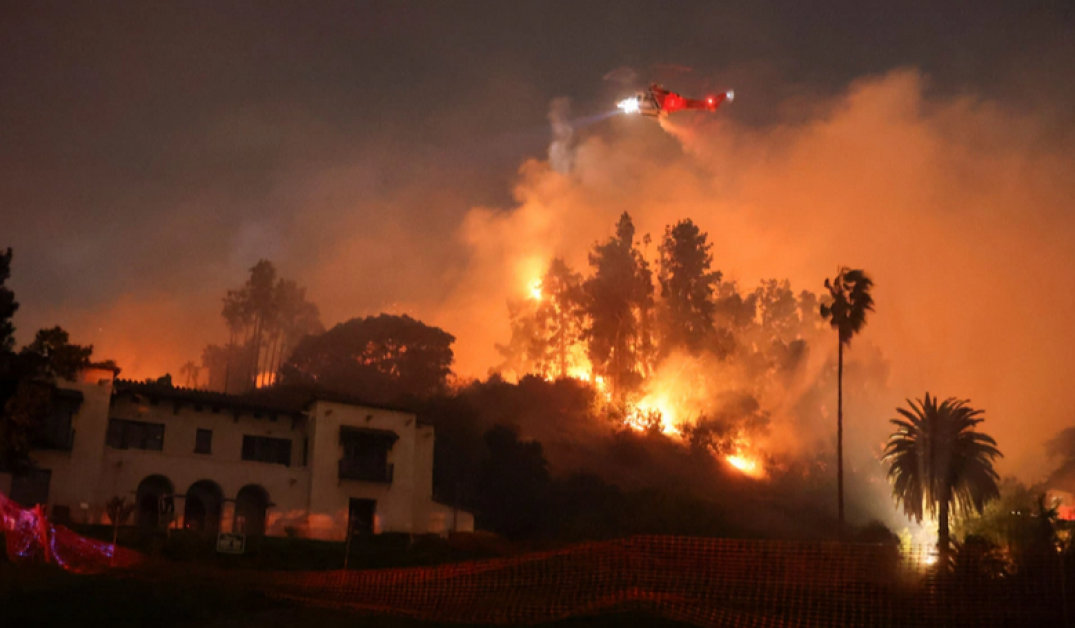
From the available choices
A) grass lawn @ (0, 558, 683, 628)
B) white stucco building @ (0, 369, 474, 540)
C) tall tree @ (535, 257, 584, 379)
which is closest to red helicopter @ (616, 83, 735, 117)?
white stucco building @ (0, 369, 474, 540)

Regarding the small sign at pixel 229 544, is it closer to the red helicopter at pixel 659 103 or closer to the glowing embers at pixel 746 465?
the red helicopter at pixel 659 103

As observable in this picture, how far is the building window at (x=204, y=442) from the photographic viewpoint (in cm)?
4284

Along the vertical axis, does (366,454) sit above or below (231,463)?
above

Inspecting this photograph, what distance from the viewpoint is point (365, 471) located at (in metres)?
45.1

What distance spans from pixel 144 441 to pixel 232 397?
4367 mm

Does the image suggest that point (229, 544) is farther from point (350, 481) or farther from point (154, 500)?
point (350, 481)

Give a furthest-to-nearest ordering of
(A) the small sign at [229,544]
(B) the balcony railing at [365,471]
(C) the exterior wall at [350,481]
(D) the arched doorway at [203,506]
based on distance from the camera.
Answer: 1. (B) the balcony railing at [365,471]
2. (C) the exterior wall at [350,481]
3. (D) the arched doorway at [203,506]
4. (A) the small sign at [229,544]

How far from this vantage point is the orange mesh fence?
2003cm

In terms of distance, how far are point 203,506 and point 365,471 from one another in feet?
25.0

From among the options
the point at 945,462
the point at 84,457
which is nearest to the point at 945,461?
the point at 945,462

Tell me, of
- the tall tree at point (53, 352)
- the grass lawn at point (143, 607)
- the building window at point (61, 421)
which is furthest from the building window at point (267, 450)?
the grass lawn at point (143, 607)

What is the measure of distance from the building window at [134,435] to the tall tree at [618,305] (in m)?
51.7

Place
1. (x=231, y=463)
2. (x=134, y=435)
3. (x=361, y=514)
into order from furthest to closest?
(x=361, y=514) → (x=231, y=463) → (x=134, y=435)

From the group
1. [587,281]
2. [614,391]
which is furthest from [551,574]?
[587,281]
